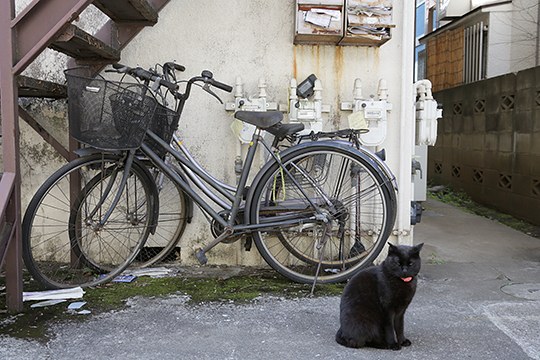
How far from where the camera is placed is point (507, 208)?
7848mm

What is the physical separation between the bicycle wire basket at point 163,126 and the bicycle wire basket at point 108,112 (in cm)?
20

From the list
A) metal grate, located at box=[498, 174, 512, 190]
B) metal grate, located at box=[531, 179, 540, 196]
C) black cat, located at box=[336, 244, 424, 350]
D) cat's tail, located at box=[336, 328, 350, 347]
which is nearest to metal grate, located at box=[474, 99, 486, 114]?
metal grate, located at box=[498, 174, 512, 190]

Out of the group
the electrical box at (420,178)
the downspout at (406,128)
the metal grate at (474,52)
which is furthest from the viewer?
the metal grate at (474,52)

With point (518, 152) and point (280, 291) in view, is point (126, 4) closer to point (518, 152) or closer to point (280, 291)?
point (280, 291)

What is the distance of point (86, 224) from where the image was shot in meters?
3.90

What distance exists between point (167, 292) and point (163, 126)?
1.19 meters

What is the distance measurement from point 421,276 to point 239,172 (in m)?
1.69

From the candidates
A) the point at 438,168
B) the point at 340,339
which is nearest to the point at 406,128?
the point at 340,339

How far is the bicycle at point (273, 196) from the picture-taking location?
13.0ft

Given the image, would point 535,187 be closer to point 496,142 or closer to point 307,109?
point 496,142

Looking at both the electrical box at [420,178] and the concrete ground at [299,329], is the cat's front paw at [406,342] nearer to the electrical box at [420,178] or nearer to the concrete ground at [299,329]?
the concrete ground at [299,329]

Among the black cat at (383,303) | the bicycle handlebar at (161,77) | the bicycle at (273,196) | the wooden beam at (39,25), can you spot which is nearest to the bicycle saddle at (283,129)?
the bicycle at (273,196)

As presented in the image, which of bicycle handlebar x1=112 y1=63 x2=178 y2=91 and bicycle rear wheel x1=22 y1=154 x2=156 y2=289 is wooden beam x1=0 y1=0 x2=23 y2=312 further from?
bicycle handlebar x1=112 y1=63 x2=178 y2=91

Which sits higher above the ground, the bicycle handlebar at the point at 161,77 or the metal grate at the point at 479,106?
the bicycle handlebar at the point at 161,77
